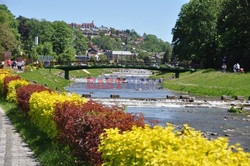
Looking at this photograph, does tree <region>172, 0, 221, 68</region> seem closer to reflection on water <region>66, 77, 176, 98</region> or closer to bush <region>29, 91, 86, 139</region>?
→ reflection on water <region>66, 77, 176, 98</region>

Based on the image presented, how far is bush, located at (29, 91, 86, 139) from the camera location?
1537 centimetres

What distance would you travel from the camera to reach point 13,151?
14.8m

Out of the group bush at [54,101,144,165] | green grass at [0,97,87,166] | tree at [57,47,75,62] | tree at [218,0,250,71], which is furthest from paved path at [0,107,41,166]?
tree at [57,47,75,62]

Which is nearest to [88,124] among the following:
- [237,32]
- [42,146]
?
[42,146]

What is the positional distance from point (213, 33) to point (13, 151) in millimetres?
76656

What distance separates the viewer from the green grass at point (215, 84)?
184ft

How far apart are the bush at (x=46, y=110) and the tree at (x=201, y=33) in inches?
2719

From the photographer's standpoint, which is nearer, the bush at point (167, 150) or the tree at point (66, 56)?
the bush at point (167, 150)

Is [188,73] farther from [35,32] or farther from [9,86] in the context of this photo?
[35,32]

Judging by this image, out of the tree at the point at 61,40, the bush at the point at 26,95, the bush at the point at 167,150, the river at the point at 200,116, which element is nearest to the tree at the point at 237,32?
the river at the point at 200,116

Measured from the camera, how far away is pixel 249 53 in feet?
228

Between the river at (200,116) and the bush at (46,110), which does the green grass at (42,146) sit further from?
the river at (200,116)

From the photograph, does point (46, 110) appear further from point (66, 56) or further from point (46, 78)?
point (66, 56)

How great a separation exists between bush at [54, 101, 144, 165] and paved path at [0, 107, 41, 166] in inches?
47.6
